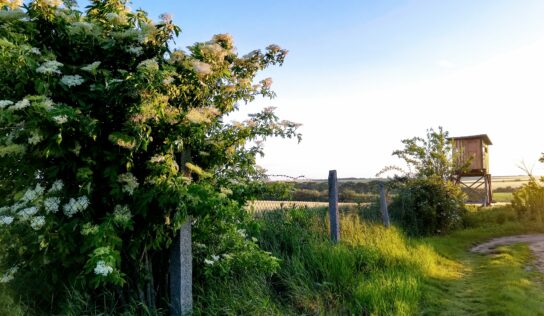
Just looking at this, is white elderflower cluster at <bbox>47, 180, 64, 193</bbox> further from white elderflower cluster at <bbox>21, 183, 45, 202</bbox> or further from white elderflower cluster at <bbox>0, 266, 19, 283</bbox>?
white elderflower cluster at <bbox>0, 266, 19, 283</bbox>

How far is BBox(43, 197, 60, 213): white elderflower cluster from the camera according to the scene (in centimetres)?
369

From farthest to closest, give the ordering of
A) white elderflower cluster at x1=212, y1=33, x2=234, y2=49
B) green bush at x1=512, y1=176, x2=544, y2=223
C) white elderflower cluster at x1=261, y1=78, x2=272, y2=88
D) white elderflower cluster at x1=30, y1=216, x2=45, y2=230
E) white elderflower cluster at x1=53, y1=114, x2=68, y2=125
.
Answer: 1. green bush at x1=512, y1=176, x2=544, y2=223
2. white elderflower cluster at x1=261, y1=78, x2=272, y2=88
3. white elderflower cluster at x1=212, y1=33, x2=234, y2=49
4. white elderflower cluster at x1=30, y1=216, x2=45, y2=230
5. white elderflower cluster at x1=53, y1=114, x2=68, y2=125

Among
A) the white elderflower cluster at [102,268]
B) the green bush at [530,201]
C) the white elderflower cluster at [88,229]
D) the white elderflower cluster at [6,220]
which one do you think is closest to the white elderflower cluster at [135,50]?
the white elderflower cluster at [88,229]

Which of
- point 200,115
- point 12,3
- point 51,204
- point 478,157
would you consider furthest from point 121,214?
point 478,157

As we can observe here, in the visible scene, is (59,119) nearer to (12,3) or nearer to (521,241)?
(12,3)

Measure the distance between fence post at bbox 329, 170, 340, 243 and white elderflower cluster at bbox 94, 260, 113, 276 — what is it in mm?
4824

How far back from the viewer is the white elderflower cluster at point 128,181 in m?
3.82

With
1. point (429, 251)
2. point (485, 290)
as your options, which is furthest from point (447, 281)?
point (429, 251)

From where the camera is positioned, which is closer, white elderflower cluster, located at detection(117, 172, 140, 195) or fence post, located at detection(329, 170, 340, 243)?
white elderflower cluster, located at detection(117, 172, 140, 195)

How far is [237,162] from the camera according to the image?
4848mm

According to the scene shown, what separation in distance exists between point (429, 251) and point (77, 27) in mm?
7869

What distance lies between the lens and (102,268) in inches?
134

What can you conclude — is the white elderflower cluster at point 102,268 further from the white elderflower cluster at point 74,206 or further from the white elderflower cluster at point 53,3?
the white elderflower cluster at point 53,3

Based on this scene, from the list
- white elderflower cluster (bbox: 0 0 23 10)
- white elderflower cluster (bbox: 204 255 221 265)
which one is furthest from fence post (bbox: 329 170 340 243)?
white elderflower cluster (bbox: 0 0 23 10)
